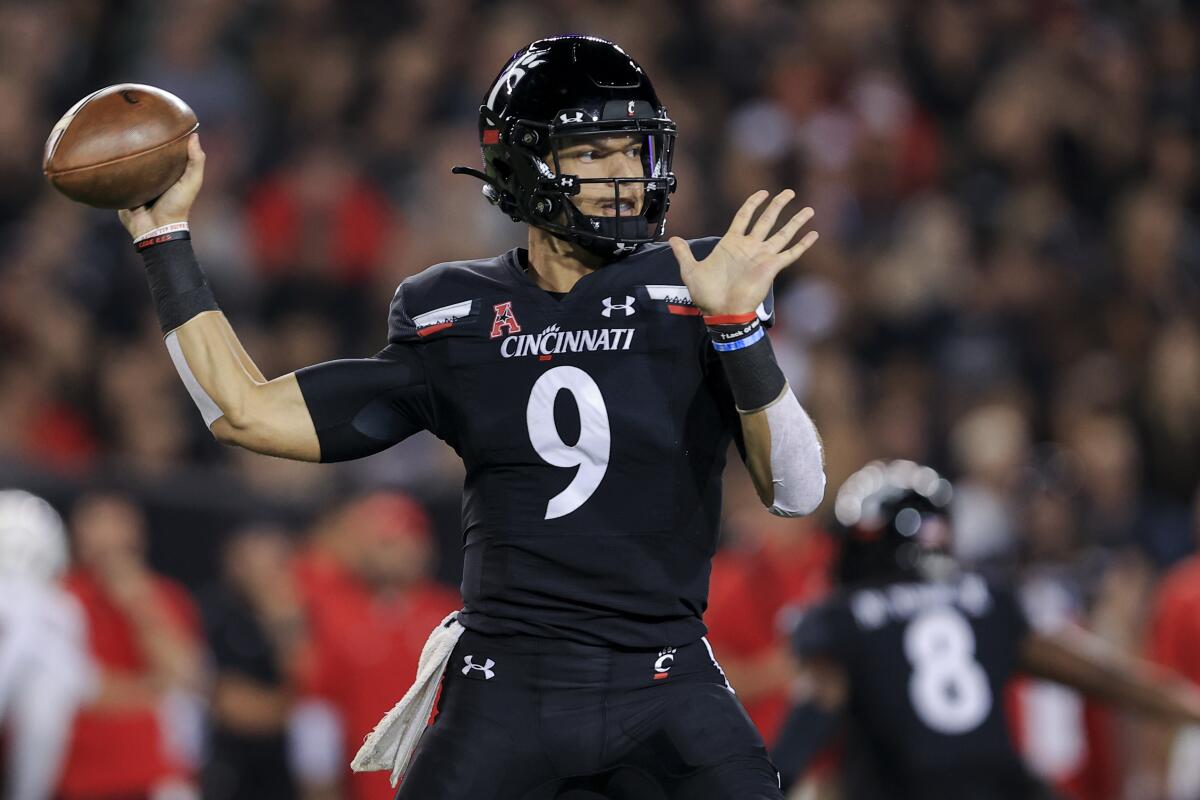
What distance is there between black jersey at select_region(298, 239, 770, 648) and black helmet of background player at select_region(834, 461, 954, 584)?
7.72 feet

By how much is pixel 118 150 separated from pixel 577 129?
880 millimetres

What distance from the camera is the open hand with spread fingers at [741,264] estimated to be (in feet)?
10.9

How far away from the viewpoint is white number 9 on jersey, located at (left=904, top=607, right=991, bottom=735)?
18.3 ft

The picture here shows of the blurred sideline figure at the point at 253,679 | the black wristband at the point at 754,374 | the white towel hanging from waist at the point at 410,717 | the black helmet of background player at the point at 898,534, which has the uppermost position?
the black wristband at the point at 754,374

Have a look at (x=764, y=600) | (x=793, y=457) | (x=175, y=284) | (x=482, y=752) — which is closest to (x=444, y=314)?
(x=175, y=284)

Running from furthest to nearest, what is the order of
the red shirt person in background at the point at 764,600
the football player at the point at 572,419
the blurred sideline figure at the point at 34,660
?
the red shirt person in background at the point at 764,600, the blurred sideline figure at the point at 34,660, the football player at the point at 572,419

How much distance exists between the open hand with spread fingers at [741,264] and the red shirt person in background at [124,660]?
5068 millimetres

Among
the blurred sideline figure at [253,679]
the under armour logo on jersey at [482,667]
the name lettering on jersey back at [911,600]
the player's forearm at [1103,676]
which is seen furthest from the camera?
the blurred sideline figure at [253,679]

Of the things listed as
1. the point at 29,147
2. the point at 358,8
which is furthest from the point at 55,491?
the point at 358,8

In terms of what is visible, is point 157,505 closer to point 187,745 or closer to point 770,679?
point 187,745

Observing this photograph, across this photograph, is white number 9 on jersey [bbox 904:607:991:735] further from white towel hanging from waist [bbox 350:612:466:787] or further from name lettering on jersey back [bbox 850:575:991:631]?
white towel hanging from waist [bbox 350:612:466:787]

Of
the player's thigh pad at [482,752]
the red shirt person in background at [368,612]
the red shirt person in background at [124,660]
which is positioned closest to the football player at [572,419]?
the player's thigh pad at [482,752]

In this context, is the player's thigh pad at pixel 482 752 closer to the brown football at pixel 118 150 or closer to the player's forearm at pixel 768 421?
the player's forearm at pixel 768 421

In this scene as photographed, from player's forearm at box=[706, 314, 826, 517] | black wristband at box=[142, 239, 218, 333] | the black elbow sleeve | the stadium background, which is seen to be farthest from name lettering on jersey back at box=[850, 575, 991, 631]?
black wristband at box=[142, 239, 218, 333]
